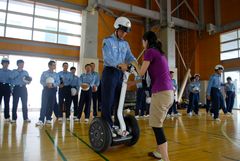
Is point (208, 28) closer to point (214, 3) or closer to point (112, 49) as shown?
point (214, 3)

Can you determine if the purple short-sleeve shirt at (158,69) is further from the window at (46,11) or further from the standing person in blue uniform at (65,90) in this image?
the window at (46,11)

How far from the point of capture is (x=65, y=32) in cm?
1192

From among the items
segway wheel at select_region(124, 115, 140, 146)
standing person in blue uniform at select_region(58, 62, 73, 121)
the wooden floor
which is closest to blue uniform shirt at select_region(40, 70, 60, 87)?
standing person in blue uniform at select_region(58, 62, 73, 121)

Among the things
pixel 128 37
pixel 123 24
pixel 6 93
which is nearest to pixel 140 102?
pixel 6 93

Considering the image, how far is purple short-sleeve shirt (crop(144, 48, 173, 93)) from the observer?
2342mm

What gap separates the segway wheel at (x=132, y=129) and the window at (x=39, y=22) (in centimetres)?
953

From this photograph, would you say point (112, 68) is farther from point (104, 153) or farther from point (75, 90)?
point (75, 90)

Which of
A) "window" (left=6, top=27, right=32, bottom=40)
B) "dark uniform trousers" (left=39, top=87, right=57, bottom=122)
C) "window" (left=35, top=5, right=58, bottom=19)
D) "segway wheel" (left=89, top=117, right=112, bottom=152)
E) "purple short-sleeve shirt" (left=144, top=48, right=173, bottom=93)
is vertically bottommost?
"segway wheel" (left=89, top=117, right=112, bottom=152)

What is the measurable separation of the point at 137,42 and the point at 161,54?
12.0 meters

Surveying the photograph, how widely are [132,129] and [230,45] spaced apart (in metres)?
12.0

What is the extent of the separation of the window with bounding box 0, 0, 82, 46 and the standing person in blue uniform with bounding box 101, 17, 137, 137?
928 cm

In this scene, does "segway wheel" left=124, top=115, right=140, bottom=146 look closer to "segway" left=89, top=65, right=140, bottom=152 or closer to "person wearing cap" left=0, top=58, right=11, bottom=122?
"segway" left=89, top=65, right=140, bottom=152

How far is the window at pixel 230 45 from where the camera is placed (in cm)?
1246

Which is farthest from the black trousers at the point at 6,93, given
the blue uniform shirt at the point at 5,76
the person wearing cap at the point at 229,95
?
the person wearing cap at the point at 229,95
